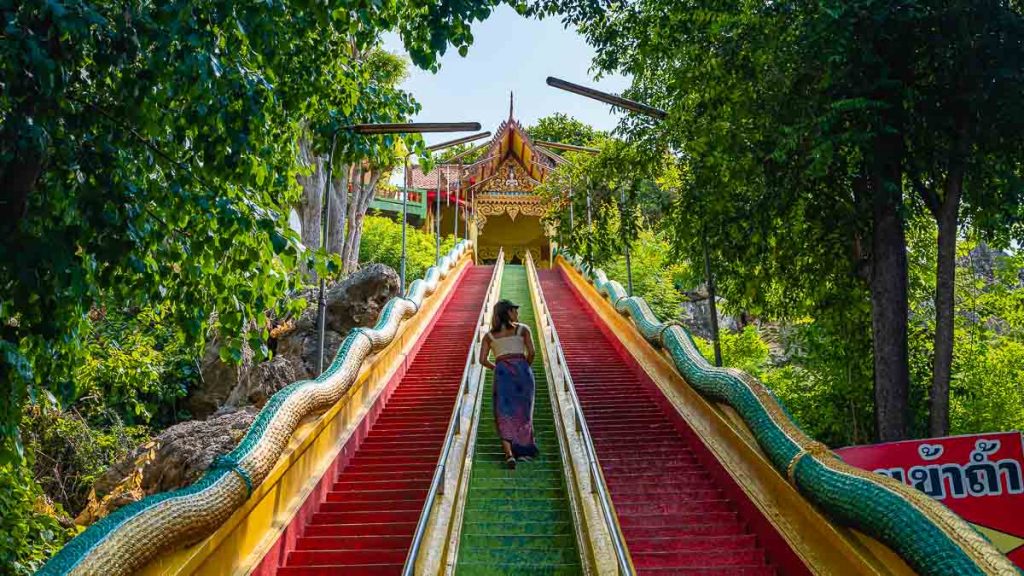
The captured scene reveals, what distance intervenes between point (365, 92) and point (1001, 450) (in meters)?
6.26

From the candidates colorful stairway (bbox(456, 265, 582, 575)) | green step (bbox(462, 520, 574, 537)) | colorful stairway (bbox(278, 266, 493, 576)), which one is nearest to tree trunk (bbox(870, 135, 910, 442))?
colorful stairway (bbox(456, 265, 582, 575))

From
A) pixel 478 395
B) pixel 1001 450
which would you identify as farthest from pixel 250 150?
pixel 1001 450

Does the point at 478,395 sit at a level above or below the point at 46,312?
below

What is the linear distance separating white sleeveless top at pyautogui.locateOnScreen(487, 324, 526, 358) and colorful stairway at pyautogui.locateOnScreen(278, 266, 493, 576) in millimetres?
1296

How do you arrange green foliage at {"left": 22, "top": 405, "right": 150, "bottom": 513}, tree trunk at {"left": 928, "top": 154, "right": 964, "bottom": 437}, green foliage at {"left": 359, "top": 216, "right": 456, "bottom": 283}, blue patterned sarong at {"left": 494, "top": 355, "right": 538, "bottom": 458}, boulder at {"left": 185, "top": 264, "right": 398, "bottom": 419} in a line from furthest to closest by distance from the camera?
green foliage at {"left": 359, "top": 216, "right": 456, "bottom": 283} < boulder at {"left": 185, "top": 264, "right": 398, "bottom": 419} < green foliage at {"left": 22, "top": 405, "right": 150, "bottom": 513} < tree trunk at {"left": 928, "top": 154, "right": 964, "bottom": 437} < blue patterned sarong at {"left": 494, "top": 355, "right": 538, "bottom": 458}

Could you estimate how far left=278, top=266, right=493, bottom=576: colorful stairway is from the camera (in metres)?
5.68

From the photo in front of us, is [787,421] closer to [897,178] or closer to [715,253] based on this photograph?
[897,178]

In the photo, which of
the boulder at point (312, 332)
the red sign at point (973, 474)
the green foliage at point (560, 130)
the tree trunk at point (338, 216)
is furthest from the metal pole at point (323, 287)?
the green foliage at point (560, 130)

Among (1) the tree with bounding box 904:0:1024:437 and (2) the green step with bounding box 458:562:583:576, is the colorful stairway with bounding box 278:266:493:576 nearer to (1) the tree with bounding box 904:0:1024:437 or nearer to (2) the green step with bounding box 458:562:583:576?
(2) the green step with bounding box 458:562:583:576

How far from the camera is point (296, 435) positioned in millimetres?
6535

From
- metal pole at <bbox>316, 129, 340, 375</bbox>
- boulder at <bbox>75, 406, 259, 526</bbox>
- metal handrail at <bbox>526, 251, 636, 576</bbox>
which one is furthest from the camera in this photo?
boulder at <bbox>75, 406, 259, 526</bbox>

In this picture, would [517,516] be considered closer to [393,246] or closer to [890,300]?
[890,300]

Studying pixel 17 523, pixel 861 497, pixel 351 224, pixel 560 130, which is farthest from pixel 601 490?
pixel 560 130

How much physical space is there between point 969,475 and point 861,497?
2.33 metres
